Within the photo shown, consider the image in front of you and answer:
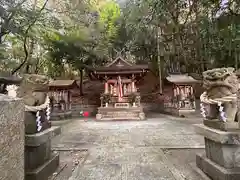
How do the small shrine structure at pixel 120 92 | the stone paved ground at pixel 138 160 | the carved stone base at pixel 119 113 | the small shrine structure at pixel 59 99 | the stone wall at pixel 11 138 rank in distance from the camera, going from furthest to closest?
the small shrine structure at pixel 59 99, the small shrine structure at pixel 120 92, the carved stone base at pixel 119 113, the stone paved ground at pixel 138 160, the stone wall at pixel 11 138

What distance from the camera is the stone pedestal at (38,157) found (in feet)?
8.05

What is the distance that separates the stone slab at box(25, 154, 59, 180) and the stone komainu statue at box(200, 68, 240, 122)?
2.81 meters

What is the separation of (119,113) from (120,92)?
2.09 m

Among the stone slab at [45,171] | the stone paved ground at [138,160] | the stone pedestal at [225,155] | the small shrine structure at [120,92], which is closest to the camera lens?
the stone pedestal at [225,155]

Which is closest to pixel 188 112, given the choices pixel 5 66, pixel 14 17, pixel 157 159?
pixel 157 159

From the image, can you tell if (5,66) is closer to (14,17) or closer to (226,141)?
(14,17)

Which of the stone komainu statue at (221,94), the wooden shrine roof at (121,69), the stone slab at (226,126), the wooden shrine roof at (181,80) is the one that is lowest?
the stone slab at (226,126)

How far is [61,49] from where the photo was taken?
52.0 feet

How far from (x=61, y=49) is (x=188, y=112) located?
1224 cm

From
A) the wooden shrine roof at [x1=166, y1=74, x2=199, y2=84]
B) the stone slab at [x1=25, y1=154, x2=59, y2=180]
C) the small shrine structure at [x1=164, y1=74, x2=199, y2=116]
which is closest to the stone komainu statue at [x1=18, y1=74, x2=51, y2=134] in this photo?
the stone slab at [x1=25, y1=154, x2=59, y2=180]

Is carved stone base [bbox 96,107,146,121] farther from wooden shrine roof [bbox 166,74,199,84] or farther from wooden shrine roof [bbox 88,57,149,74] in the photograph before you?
wooden shrine roof [bbox 166,74,199,84]

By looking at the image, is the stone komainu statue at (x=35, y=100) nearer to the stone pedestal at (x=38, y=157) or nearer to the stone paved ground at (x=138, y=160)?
the stone pedestal at (x=38, y=157)

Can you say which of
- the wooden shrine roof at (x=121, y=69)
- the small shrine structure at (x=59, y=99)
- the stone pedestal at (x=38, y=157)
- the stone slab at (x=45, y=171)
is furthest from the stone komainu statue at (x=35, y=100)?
the wooden shrine roof at (x=121, y=69)

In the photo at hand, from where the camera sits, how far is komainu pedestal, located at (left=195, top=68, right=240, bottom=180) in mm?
2295
